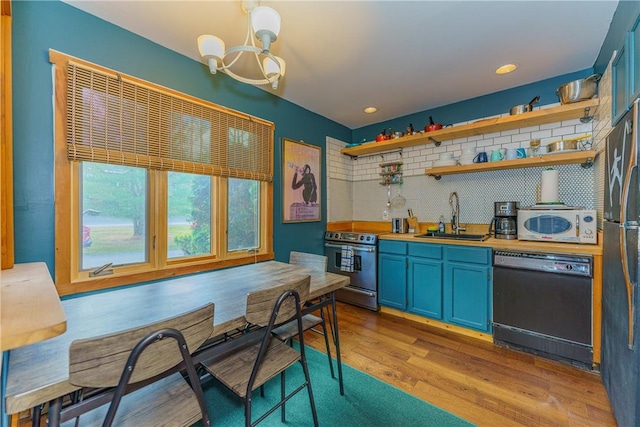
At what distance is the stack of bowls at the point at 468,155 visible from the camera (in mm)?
2969

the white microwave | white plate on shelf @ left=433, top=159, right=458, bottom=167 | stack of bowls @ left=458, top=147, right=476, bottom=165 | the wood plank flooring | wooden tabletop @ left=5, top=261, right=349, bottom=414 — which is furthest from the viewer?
white plate on shelf @ left=433, top=159, right=458, bottom=167

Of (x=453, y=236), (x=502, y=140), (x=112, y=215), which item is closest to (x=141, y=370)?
(x=112, y=215)

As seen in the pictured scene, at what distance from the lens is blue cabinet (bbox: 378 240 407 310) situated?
3.01 metres

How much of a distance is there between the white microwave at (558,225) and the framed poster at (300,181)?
228 cm

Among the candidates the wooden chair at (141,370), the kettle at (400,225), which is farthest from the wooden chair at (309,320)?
the kettle at (400,225)

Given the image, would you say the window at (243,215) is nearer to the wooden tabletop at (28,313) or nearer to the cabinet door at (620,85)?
the wooden tabletop at (28,313)

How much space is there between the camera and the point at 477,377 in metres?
1.96

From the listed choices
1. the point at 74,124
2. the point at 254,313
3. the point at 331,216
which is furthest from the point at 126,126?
the point at 331,216

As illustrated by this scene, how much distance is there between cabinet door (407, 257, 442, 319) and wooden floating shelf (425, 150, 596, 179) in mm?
1100

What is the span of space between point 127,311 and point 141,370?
0.51m

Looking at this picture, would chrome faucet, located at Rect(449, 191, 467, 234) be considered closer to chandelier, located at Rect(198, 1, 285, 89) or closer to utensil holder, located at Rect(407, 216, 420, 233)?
utensil holder, located at Rect(407, 216, 420, 233)

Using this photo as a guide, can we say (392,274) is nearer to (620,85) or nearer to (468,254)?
(468,254)

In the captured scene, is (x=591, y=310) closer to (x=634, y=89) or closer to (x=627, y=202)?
(x=627, y=202)

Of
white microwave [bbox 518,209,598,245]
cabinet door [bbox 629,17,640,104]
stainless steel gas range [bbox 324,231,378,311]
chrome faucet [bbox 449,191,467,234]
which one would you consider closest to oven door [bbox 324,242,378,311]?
stainless steel gas range [bbox 324,231,378,311]
